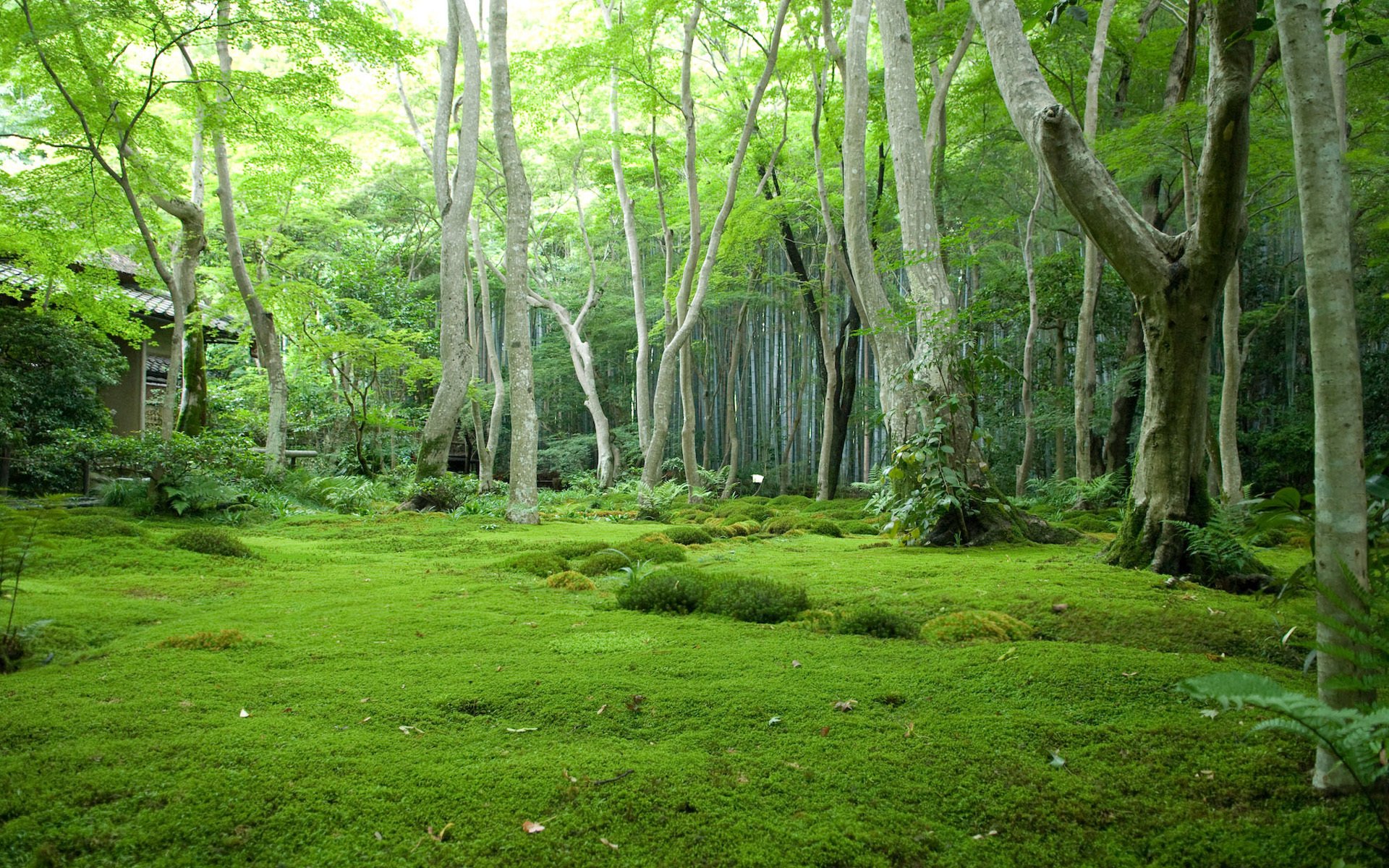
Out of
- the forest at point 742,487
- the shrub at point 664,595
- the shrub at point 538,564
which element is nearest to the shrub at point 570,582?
the forest at point 742,487

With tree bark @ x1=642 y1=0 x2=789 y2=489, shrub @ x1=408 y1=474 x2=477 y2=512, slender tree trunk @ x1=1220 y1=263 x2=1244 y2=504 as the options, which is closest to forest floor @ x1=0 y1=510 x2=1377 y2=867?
slender tree trunk @ x1=1220 y1=263 x2=1244 y2=504

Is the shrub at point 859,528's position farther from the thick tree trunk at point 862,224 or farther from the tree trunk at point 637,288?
the tree trunk at point 637,288

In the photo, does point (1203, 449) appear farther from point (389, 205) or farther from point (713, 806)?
point (389, 205)

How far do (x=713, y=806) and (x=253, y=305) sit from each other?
418 inches

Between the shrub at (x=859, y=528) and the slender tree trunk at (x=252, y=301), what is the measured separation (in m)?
7.46

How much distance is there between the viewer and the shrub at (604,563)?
4867 mm

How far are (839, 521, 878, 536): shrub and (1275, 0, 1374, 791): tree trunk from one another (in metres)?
5.61

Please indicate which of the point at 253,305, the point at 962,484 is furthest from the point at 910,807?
the point at 253,305

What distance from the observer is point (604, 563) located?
196 inches

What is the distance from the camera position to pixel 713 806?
163 cm

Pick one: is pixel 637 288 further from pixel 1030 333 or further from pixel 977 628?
pixel 977 628

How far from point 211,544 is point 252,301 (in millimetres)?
6068

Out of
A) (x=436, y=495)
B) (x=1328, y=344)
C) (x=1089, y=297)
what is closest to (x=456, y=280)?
(x=436, y=495)

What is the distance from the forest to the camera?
5.26 ft
